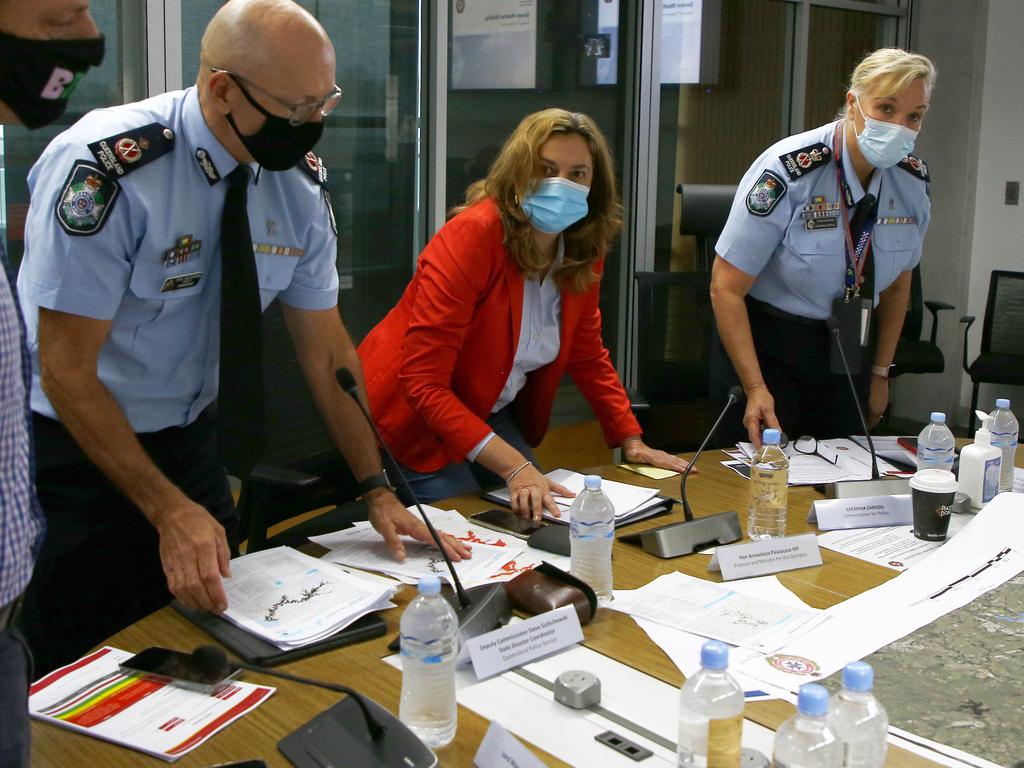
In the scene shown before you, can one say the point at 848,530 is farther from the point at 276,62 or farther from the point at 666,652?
the point at 276,62

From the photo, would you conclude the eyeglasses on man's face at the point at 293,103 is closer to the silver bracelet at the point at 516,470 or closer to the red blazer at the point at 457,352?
the red blazer at the point at 457,352

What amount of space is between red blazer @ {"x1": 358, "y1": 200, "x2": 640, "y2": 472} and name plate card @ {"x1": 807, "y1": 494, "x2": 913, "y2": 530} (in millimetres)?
600

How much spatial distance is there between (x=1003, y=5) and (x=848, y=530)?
412 cm

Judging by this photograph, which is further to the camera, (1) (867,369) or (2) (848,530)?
(1) (867,369)

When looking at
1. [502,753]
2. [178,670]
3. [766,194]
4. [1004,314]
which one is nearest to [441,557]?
[178,670]

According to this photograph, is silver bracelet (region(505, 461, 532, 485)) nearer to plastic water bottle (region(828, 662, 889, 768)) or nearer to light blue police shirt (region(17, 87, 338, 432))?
light blue police shirt (region(17, 87, 338, 432))

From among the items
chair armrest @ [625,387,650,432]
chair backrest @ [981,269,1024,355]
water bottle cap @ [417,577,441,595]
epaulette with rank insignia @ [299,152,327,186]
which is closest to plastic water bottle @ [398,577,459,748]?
water bottle cap @ [417,577,441,595]

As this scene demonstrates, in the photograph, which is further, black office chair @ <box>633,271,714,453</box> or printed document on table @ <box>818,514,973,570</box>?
black office chair @ <box>633,271,714,453</box>

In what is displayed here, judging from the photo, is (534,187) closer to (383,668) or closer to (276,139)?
(276,139)

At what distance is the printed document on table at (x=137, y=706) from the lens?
115cm

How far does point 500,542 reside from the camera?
1796 mm

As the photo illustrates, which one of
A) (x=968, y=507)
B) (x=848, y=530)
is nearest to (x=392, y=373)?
(x=848, y=530)

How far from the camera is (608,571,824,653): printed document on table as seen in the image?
4.72 feet

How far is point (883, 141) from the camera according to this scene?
252 cm
